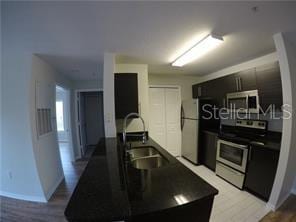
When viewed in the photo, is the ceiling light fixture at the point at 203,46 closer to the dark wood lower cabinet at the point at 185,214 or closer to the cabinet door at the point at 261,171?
the cabinet door at the point at 261,171

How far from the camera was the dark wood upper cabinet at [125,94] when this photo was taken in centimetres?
275

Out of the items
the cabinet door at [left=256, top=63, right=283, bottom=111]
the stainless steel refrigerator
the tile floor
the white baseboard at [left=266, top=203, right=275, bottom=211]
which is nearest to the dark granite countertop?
the tile floor

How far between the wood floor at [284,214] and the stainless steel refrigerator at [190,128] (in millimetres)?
1719

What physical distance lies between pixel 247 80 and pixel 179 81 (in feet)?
5.96

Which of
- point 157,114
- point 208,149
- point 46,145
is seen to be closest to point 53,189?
point 46,145

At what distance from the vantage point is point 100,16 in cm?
149

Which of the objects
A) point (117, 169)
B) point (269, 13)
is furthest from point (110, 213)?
point (269, 13)

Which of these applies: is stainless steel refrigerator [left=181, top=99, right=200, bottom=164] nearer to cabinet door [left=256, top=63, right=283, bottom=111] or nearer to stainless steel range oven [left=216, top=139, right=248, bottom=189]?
stainless steel range oven [left=216, top=139, right=248, bottom=189]

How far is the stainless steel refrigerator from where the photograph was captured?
3602 mm

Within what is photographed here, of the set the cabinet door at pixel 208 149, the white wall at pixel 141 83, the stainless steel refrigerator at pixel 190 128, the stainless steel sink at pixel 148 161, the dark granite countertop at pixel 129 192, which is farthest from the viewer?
the stainless steel refrigerator at pixel 190 128

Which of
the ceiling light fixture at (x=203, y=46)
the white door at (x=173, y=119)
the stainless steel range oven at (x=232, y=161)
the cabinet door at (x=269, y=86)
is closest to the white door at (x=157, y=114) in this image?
the white door at (x=173, y=119)

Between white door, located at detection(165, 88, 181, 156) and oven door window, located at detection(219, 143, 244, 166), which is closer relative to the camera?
oven door window, located at detection(219, 143, 244, 166)

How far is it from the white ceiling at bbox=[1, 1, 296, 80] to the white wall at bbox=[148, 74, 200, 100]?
1539 millimetres

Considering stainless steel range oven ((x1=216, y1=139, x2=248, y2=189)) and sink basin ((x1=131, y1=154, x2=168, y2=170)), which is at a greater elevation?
sink basin ((x1=131, y1=154, x2=168, y2=170))
